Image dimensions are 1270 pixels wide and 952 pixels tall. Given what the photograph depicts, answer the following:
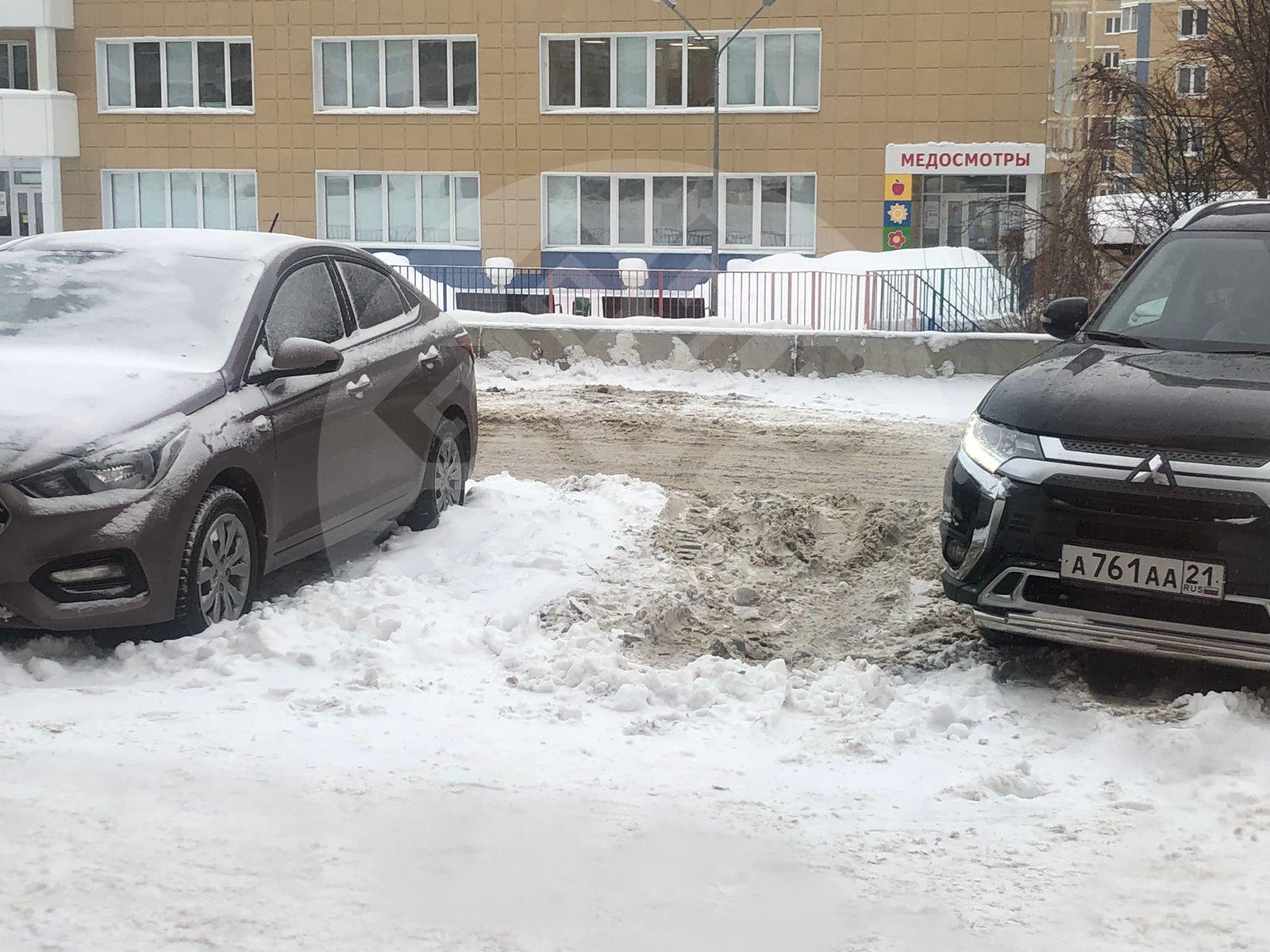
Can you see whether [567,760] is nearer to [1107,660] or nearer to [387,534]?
[1107,660]

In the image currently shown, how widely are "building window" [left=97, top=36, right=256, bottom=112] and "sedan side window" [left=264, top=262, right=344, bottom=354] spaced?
32.0 meters

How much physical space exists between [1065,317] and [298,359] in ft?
11.3

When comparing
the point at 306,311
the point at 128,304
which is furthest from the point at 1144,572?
the point at 128,304

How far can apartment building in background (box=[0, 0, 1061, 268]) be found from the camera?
3372cm

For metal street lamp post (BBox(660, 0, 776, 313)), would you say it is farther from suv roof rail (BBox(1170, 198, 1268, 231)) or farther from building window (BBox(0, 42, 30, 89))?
suv roof rail (BBox(1170, 198, 1268, 231))

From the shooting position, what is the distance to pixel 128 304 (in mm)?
6465

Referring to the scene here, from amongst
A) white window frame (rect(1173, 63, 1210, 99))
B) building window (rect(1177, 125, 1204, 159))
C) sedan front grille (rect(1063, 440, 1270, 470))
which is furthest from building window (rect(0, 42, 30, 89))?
sedan front grille (rect(1063, 440, 1270, 470))

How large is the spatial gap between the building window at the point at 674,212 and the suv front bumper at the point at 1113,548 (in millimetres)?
29864

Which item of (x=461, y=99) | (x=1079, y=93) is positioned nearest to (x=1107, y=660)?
(x=1079, y=93)

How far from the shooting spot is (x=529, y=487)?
875 centimetres

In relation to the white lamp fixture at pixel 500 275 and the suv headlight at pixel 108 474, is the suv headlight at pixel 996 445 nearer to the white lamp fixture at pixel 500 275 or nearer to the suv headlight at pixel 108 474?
the suv headlight at pixel 108 474

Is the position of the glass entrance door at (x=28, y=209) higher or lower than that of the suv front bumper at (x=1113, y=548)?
higher

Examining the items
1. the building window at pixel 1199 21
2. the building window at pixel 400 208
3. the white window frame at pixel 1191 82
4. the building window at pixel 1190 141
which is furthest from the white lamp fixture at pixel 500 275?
the building window at pixel 400 208

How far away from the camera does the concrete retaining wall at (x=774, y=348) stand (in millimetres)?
14164
